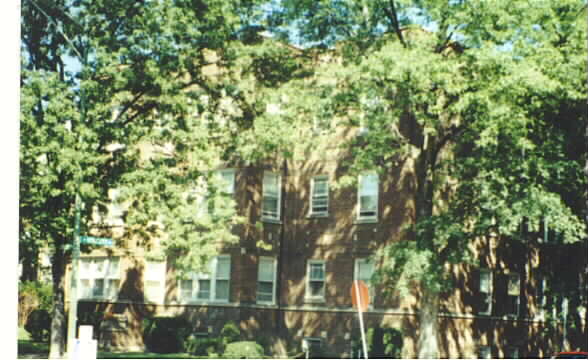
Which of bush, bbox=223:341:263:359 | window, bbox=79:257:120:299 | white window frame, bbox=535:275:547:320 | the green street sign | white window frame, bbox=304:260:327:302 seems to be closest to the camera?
the green street sign

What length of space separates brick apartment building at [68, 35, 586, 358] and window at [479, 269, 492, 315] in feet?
0.17

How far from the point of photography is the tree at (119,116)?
2212 centimetres

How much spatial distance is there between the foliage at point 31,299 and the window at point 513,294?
20910 millimetres

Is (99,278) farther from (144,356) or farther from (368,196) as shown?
(368,196)

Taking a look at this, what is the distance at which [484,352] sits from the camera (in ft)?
108

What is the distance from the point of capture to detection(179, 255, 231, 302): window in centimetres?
3391

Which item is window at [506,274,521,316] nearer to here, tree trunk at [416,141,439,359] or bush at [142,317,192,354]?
tree trunk at [416,141,439,359]

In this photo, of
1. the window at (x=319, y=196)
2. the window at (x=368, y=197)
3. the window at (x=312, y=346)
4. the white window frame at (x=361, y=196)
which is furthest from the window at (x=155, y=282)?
the window at (x=368, y=197)

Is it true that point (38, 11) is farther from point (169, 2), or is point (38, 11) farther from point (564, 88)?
point (564, 88)

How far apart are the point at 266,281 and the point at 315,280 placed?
7.29 ft

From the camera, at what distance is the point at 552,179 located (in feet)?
79.8

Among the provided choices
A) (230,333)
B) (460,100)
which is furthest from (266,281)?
(460,100)

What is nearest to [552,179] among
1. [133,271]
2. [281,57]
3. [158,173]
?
[281,57]

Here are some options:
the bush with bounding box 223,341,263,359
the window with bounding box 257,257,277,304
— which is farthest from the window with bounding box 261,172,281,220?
the bush with bounding box 223,341,263,359
